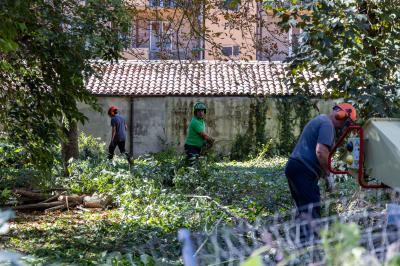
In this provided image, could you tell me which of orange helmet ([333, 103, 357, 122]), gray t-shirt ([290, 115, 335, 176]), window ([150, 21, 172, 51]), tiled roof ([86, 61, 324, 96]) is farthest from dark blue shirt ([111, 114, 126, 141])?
orange helmet ([333, 103, 357, 122])

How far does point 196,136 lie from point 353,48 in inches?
177

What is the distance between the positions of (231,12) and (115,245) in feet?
23.5

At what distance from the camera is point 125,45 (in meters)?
11.1

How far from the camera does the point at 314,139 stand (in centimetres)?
733

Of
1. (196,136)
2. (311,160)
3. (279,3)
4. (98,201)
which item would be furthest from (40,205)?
(311,160)

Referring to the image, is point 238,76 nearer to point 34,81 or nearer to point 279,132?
point 279,132

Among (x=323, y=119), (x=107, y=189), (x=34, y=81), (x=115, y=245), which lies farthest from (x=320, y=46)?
(x=107, y=189)

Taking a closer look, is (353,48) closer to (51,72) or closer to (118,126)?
(51,72)

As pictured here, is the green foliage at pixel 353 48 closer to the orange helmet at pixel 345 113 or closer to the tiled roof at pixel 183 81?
the orange helmet at pixel 345 113

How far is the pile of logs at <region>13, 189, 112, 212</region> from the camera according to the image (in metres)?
12.0

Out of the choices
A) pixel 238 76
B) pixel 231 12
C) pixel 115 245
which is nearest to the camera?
pixel 115 245

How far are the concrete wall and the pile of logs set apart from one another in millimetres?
14554

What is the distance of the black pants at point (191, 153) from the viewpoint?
1283 centimetres

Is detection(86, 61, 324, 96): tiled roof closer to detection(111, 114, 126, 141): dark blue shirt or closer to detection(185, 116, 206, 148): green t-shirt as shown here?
detection(111, 114, 126, 141): dark blue shirt
